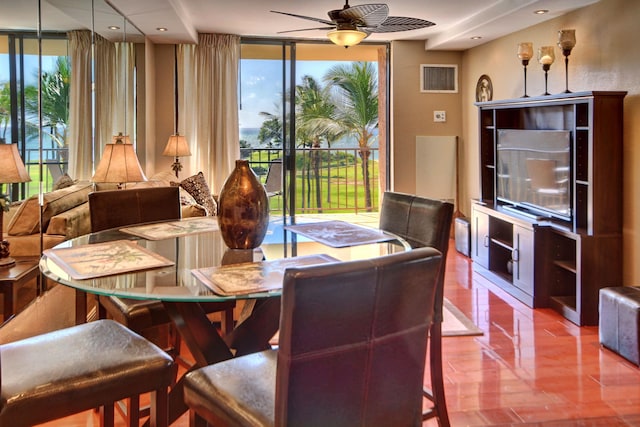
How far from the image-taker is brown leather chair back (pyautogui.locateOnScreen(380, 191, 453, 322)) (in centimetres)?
224

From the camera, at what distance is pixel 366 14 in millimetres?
3416

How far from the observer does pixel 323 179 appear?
838cm

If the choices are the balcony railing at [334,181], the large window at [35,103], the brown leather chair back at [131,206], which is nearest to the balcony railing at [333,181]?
the balcony railing at [334,181]

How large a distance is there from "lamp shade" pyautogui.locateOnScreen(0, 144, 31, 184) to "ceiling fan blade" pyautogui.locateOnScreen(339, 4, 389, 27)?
6.64 feet

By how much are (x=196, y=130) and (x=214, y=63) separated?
815 mm

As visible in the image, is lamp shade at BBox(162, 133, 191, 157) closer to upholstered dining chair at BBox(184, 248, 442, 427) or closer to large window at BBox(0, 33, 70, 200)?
large window at BBox(0, 33, 70, 200)

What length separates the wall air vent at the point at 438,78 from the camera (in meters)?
6.81

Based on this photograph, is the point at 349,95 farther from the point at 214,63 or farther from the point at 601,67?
the point at 601,67

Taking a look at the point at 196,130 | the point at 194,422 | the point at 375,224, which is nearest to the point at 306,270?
the point at 194,422

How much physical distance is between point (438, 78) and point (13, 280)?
542 cm

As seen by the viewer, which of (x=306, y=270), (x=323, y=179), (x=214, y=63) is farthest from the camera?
(x=323, y=179)

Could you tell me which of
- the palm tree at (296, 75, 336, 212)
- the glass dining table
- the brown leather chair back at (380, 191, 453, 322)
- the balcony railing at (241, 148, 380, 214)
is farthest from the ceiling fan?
the balcony railing at (241, 148, 380, 214)

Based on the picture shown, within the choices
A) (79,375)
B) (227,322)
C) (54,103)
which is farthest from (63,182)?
(79,375)

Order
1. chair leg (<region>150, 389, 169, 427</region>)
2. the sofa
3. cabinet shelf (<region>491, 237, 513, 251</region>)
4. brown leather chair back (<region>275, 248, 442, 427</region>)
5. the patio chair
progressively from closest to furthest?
1. brown leather chair back (<region>275, 248, 442, 427</region>)
2. chair leg (<region>150, 389, 169, 427</region>)
3. the sofa
4. cabinet shelf (<region>491, 237, 513, 251</region>)
5. the patio chair
